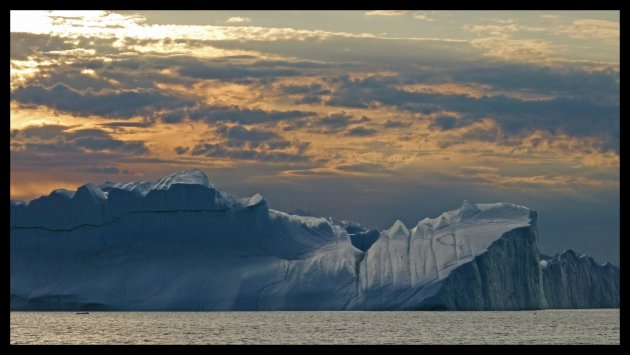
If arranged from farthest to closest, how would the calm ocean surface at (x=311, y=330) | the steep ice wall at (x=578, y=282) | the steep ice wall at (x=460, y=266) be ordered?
the steep ice wall at (x=578, y=282) → the steep ice wall at (x=460, y=266) → the calm ocean surface at (x=311, y=330)

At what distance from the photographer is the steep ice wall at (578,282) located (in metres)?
73.2

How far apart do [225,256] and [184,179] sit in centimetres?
520

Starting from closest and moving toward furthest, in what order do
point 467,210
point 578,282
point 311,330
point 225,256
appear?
point 311,330, point 225,256, point 467,210, point 578,282

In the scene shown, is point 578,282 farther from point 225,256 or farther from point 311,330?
point 311,330

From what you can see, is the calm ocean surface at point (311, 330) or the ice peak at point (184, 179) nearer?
the calm ocean surface at point (311, 330)

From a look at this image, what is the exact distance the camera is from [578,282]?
7625cm

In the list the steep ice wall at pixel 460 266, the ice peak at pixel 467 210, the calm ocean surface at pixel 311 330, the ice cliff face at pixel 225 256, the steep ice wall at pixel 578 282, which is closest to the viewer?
the calm ocean surface at pixel 311 330

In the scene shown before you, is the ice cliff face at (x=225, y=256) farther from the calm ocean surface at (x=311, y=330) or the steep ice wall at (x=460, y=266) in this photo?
the calm ocean surface at (x=311, y=330)

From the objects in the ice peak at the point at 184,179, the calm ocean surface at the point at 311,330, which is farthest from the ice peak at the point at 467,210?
the ice peak at the point at 184,179

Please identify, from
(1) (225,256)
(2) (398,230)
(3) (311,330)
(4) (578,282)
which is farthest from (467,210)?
(3) (311,330)

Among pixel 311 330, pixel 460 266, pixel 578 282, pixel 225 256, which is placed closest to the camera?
pixel 311 330

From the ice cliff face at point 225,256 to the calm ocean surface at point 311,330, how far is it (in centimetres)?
156

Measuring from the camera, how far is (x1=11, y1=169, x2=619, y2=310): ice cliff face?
207 feet
